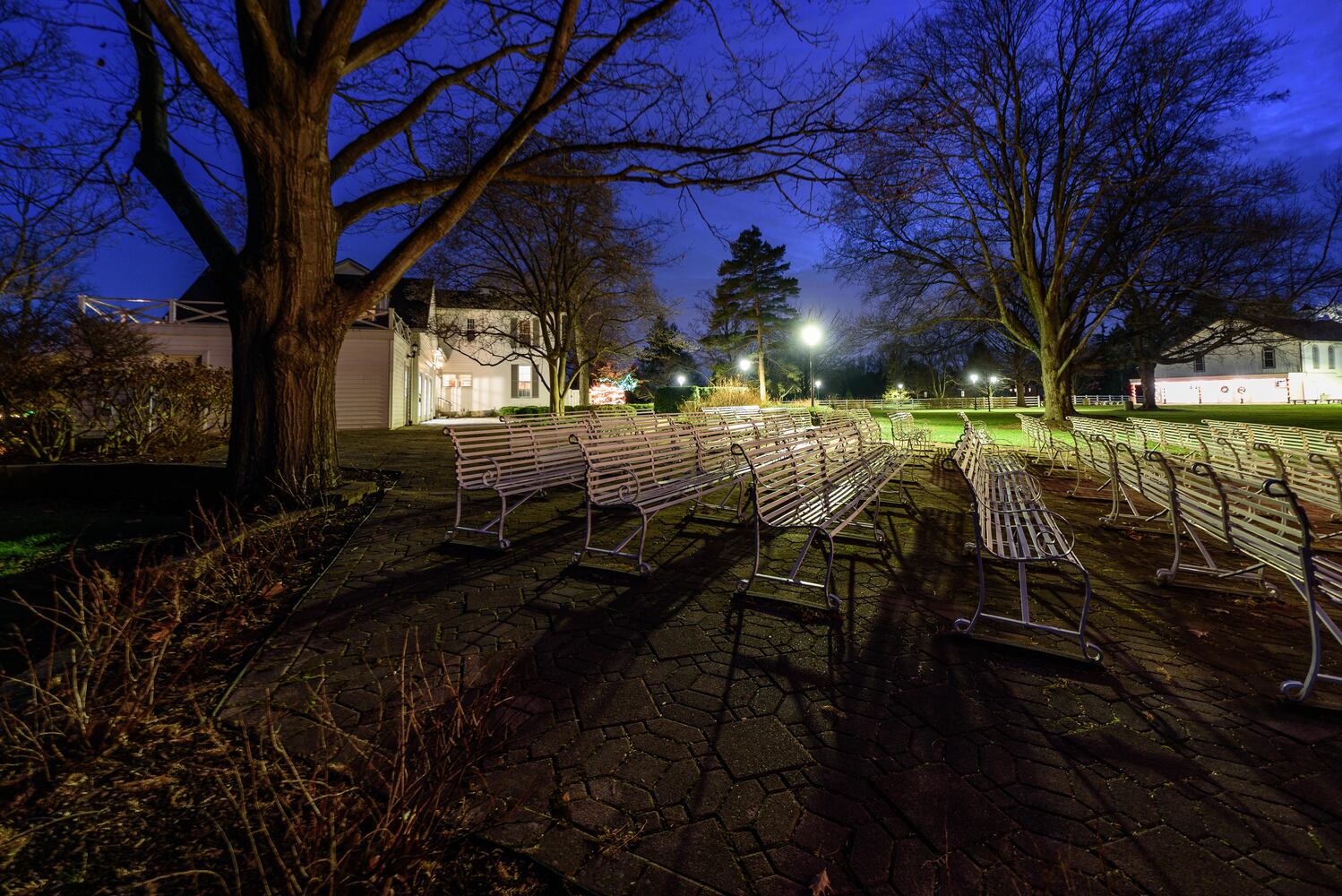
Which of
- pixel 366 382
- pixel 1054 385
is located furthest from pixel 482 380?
pixel 1054 385

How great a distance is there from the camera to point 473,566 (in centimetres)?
453

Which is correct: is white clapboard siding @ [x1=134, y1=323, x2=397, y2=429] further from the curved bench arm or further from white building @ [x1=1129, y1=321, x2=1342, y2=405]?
white building @ [x1=1129, y1=321, x2=1342, y2=405]

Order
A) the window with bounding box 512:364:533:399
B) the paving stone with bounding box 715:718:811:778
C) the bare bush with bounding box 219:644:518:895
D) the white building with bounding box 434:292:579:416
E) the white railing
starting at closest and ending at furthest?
the bare bush with bounding box 219:644:518:895, the paving stone with bounding box 715:718:811:778, the white railing, the white building with bounding box 434:292:579:416, the window with bounding box 512:364:533:399

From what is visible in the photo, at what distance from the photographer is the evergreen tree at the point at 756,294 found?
151 ft

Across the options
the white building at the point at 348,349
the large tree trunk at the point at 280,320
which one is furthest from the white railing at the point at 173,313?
the large tree trunk at the point at 280,320

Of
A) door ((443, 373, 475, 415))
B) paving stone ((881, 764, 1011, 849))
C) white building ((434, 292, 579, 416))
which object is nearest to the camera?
paving stone ((881, 764, 1011, 849))

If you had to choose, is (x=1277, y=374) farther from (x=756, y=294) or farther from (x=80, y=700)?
(x=80, y=700)

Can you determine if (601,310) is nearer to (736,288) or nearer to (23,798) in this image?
(23,798)

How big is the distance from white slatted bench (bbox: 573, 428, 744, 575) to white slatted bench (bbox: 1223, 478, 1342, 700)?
3.42m

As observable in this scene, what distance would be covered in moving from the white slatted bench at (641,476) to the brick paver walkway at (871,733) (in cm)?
55

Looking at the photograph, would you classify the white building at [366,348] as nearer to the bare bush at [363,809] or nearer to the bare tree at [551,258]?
the bare tree at [551,258]

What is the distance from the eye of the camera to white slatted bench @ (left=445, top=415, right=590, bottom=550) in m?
5.21

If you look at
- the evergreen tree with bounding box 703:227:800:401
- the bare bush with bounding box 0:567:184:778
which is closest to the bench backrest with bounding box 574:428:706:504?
the bare bush with bounding box 0:567:184:778

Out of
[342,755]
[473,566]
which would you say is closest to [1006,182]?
[473,566]
